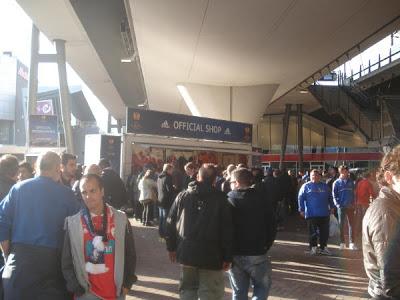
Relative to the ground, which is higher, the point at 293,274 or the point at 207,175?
the point at 207,175

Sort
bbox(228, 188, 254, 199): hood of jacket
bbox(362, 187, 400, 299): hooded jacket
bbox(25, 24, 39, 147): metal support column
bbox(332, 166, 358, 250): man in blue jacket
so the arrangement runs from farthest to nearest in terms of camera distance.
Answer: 1. bbox(25, 24, 39, 147): metal support column
2. bbox(332, 166, 358, 250): man in blue jacket
3. bbox(228, 188, 254, 199): hood of jacket
4. bbox(362, 187, 400, 299): hooded jacket

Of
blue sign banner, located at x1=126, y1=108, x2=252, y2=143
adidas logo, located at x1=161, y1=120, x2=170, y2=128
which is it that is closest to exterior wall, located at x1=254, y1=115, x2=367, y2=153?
blue sign banner, located at x1=126, y1=108, x2=252, y2=143

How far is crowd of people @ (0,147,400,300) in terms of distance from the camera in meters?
2.53

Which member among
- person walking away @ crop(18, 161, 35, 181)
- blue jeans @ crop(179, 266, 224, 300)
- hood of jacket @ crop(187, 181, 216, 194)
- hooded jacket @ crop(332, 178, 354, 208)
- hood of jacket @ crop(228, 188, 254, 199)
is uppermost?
person walking away @ crop(18, 161, 35, 181)

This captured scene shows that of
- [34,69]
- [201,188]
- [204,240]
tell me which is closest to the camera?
[204,240]

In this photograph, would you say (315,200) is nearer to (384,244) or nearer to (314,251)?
(314,251)

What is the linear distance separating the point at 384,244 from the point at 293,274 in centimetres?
618

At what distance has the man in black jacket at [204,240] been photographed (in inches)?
180

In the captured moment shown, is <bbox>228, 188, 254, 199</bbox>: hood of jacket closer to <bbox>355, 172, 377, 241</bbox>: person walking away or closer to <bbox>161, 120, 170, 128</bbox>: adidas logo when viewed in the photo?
<bbox>355, 172, 377, 241</bbox>: person walking away

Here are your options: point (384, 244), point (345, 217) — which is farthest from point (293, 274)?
point (384, 244)

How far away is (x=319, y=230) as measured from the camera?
10.1 meters

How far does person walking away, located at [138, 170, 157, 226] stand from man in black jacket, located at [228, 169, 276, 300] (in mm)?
8692

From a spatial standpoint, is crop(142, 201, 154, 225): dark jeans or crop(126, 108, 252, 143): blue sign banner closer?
crop(126, 108, 252, 143): blue sign banner

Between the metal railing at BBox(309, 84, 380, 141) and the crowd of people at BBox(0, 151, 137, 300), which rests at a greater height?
the metal railing at BBox(309, 84, 380, 141)
